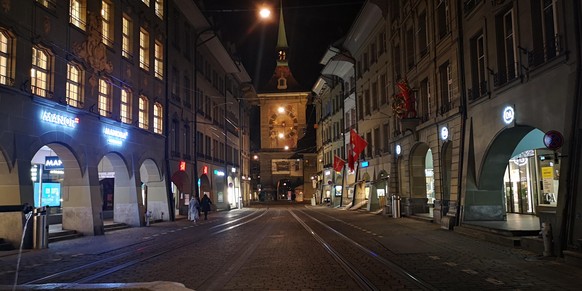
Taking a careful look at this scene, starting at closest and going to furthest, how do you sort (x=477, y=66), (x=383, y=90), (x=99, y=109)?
(x=477, y=66) < (x=99, y=109) < (x=383, y=90)

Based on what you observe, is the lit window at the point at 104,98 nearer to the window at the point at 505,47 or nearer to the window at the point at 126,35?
the window at the point at 126,35

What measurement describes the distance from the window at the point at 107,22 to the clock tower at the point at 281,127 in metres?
60.5

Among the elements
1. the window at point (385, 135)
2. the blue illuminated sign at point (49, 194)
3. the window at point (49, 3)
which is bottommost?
the blue illuminated sign at point (49, 194)

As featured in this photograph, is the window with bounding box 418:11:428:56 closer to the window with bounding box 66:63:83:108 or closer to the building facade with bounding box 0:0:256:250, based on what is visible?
the building facade with bounding box 0:0:256:250

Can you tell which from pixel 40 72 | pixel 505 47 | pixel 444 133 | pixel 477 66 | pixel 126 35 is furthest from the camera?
pixel 126 35

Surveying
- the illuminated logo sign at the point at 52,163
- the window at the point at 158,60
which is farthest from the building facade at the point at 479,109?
the illuminated logo sign at the point at 52,163

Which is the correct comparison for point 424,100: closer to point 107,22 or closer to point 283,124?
point 107,22

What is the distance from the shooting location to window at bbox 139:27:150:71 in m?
26.7

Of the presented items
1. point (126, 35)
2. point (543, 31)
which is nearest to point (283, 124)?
point (126, 35)

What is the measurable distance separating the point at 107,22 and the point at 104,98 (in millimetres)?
3627

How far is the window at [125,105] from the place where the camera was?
24.0 metres

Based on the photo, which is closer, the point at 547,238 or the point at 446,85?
the point at 547,238

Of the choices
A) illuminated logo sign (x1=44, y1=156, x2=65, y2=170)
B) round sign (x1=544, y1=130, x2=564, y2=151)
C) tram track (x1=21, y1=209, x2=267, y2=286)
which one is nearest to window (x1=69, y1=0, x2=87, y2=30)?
illuminated logo sign (x1=44, y1=156, x2=65, y2=170)

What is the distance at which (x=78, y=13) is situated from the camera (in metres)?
19.9
